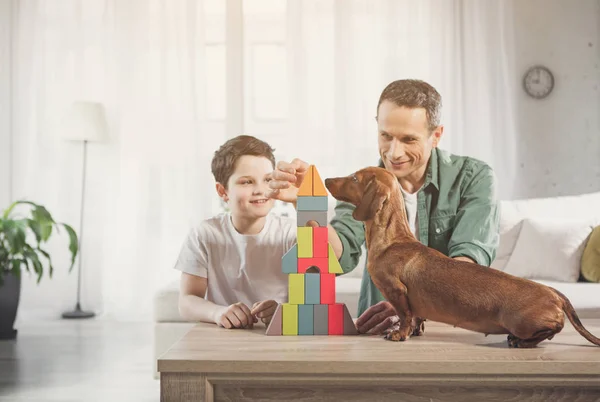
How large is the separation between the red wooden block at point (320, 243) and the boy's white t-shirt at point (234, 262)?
515mm

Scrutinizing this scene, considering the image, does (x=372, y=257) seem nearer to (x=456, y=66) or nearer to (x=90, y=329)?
(x=90, y=329)

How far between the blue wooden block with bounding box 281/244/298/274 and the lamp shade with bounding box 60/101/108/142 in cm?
417

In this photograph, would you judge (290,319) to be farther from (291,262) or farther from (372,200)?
(372,200)

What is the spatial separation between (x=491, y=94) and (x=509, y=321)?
4330 mm

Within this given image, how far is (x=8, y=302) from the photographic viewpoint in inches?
169

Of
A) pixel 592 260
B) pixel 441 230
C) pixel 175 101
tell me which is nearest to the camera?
pixel 441 230

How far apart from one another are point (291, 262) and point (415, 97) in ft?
1.51

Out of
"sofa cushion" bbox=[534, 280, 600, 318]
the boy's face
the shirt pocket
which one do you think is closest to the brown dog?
the shirt pocket

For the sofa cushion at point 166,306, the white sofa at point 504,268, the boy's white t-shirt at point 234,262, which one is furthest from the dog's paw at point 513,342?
the sofa cushion at point 166,306

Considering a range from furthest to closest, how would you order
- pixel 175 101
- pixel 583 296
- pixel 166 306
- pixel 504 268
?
pixel 175 101 < pixel 504 268 < pixel 166 306 < pixel 583 296

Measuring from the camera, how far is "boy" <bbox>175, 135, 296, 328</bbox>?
1.69 metres

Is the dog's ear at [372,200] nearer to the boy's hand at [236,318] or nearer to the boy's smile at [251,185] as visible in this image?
the boy's hand at [236,318]

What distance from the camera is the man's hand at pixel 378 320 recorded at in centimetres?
123

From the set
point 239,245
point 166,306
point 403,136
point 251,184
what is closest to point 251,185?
point 251,184
